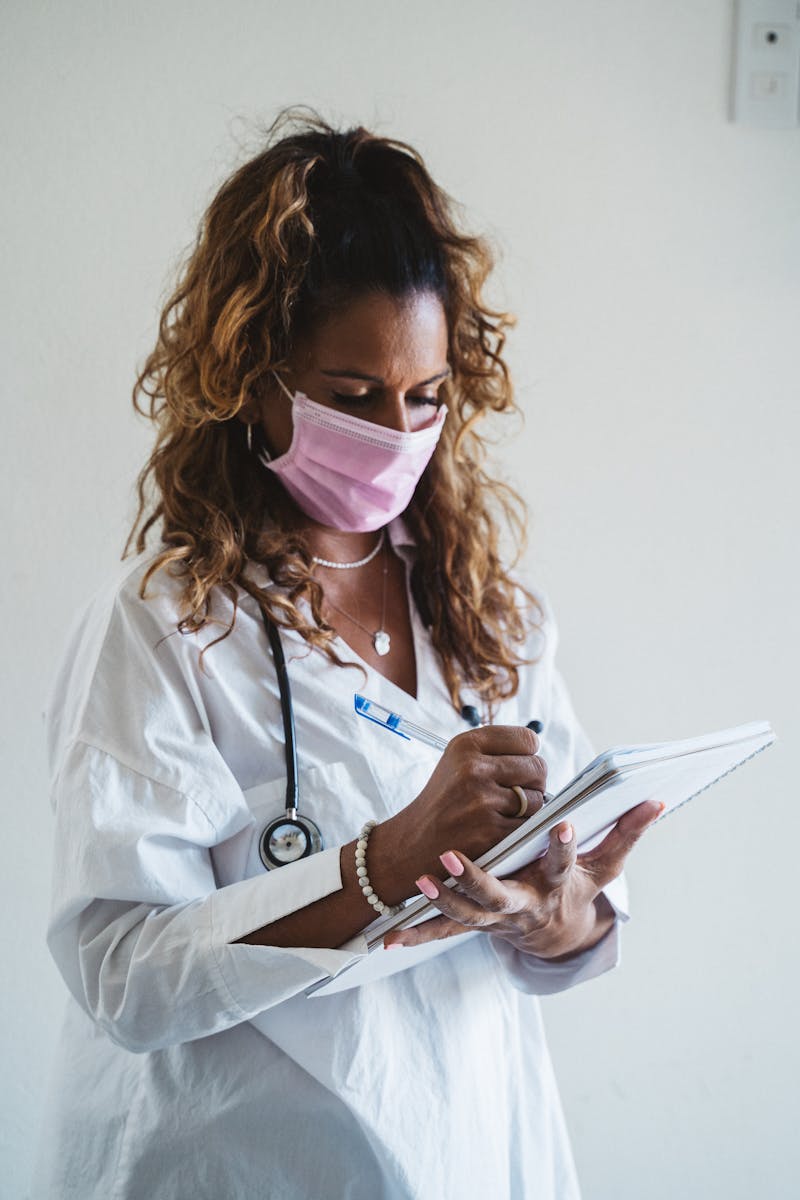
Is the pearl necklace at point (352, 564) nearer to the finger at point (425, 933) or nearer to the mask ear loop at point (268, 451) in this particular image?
the mask ear loop at point (268, 451)

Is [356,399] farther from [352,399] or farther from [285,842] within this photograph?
[285,842]

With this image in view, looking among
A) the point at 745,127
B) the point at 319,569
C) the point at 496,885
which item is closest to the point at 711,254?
the point at 745,127

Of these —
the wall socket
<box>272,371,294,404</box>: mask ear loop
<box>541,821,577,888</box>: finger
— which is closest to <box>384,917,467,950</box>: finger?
<box>541,821,577,888</box>: finger

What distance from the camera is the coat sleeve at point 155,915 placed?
0.99 meters

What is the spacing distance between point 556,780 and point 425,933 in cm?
39

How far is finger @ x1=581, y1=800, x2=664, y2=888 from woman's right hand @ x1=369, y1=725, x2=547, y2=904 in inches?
4.4

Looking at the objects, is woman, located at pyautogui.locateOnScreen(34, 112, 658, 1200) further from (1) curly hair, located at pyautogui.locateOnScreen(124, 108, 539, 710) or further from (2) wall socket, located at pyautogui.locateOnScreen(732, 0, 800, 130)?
(2) wall socket, located at pyautogui.locateOnScreen(732, 0, 800, 130)

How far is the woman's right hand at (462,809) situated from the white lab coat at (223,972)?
0.06 meters

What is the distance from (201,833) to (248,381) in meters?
0.47

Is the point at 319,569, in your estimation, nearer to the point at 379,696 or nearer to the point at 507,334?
the point at 379,696

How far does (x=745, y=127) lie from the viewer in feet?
5.40

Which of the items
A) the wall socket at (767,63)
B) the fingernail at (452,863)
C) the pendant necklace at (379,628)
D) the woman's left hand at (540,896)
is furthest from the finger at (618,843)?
the wall socket at (767,63)

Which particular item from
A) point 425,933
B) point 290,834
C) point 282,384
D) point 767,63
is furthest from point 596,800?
point 767,63

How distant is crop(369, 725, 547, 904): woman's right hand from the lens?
36.9 inches
